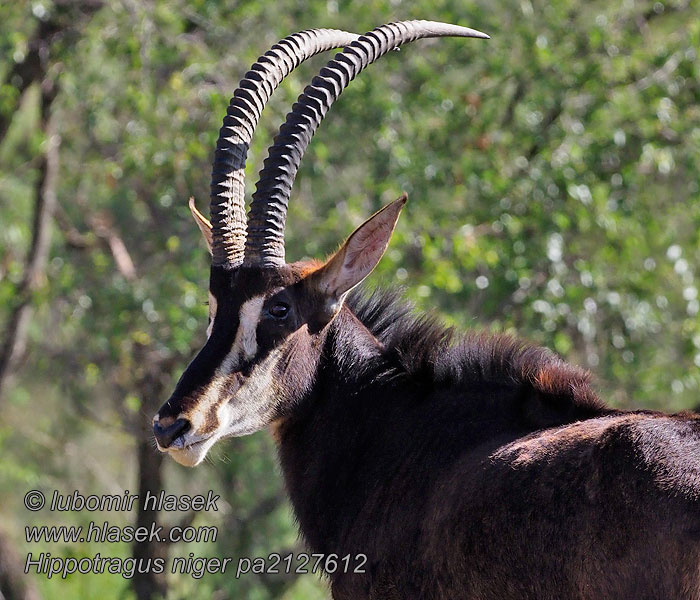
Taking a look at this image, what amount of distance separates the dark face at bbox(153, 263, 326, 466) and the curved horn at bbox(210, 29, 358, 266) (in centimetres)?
20

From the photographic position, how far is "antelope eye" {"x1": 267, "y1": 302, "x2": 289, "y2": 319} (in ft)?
15.5

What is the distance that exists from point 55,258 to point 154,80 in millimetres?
2174

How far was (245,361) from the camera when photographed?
4637mm

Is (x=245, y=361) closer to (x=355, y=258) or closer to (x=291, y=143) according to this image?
(x=355, y=258)

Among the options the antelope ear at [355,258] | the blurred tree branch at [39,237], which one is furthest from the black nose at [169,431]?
the blurred tree branch at [39,237]

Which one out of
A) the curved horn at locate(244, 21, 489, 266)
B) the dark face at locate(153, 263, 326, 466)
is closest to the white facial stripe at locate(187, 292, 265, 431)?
the dark face at locate(153, 263, 326, 466)

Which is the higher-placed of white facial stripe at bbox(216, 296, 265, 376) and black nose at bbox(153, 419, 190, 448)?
white facial stripe at bbox(216, 296, 265, 376)

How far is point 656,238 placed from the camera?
9711 millimetres

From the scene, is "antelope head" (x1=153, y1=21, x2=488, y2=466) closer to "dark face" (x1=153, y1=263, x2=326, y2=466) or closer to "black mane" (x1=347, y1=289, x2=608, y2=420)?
"dark face" (x1=153, y1=263, x2=326, y2=466)

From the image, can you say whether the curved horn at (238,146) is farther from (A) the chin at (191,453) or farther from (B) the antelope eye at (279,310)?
(A) the chin at (191,453)

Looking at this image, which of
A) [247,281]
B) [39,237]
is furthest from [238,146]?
[39,237]

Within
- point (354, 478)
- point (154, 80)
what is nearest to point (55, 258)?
point (154, 80)

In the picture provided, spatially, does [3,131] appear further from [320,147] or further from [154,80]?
[320,147]

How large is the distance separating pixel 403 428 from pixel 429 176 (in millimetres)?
4294
